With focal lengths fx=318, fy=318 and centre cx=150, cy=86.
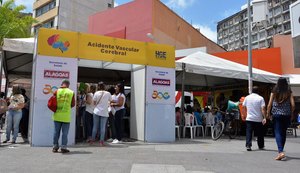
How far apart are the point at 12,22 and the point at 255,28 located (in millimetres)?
72418

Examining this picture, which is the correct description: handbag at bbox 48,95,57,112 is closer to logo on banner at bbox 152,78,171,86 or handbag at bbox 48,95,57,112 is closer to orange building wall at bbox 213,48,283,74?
logo on banner at bbox 152,78,171,86

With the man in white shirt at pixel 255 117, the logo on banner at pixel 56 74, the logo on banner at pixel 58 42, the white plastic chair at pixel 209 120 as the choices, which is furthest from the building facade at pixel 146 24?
the man in white shirt at pixel 255 117

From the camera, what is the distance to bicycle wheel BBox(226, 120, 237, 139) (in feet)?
39.2

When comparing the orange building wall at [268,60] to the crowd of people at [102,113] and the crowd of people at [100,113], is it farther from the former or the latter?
the crowd of people at [100,113]

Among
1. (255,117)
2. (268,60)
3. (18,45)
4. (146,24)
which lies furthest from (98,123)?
(146,24)

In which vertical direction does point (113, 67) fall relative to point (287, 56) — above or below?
below

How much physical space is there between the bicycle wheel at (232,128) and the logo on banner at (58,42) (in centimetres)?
657

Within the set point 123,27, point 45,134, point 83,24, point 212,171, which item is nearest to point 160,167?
point 212,171

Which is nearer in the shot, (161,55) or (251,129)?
(251,129)

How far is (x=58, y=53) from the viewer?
28.4ft

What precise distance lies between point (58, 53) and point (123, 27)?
25876 mm

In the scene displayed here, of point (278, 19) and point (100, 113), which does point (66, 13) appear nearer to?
point (100, 113)

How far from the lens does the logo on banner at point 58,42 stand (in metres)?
8.62

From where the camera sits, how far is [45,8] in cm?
5328
